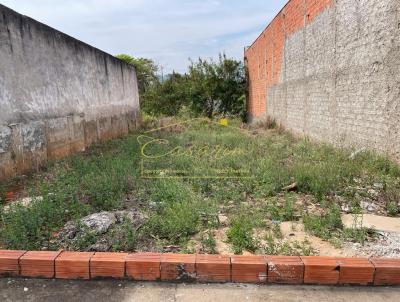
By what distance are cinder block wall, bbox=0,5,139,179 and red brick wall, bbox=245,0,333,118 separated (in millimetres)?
5820

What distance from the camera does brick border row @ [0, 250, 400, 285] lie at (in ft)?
7.55

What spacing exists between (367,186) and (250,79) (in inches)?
520

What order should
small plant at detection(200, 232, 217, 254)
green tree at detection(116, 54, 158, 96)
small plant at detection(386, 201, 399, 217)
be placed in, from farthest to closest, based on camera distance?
green tree at detection(116, 54, 158, 96) → small plant at detection(386, 201, 399, 217) → small plant at detection(200, 232, 217, 254)

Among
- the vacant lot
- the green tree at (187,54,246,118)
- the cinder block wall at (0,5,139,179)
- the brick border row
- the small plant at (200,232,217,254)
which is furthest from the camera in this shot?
the green tree at (187,54,246,118)

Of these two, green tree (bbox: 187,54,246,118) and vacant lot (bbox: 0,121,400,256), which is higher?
green tree (bbox: 187,54,246,118)

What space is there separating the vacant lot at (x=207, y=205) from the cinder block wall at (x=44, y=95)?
27.7 inches

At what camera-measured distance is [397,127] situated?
464 cm

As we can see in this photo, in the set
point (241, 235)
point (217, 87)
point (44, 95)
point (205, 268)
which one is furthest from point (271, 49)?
point (205, 268)

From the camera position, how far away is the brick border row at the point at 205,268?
7.55 ft

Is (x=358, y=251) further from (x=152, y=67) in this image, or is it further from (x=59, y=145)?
(x=152, y=67)

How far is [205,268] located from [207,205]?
1.22 m

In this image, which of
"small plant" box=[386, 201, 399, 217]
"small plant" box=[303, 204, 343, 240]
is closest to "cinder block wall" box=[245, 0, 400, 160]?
"small plant" box=[386, 201, 399, 217]

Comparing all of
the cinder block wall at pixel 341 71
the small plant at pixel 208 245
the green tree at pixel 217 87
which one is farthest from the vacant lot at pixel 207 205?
the green tree at pixel 217 87

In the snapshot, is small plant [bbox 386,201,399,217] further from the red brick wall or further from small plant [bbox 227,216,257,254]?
the red brick wall
